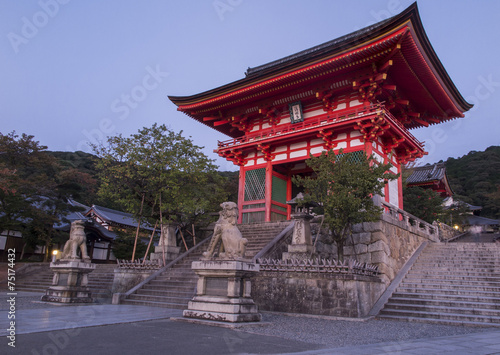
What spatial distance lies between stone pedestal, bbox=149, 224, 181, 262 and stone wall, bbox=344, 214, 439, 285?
7.11 meters

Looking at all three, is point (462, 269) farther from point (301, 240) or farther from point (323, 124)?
point (323, 124)

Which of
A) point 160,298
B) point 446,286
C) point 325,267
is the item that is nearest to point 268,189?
point 160,298

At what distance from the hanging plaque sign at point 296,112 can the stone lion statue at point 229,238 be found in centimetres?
1180

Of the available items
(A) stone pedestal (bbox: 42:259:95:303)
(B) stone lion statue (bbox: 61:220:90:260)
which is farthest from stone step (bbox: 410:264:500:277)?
(B) stone lion statue (bbox: 61:220:90:260)

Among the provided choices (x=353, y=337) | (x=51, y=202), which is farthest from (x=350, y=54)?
(x=51, y=202)

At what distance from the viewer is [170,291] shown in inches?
470

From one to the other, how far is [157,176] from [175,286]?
5266mm

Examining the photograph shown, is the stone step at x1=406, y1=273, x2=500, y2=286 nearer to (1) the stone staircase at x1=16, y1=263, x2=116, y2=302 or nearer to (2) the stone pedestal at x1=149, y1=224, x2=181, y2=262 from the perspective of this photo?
(2) the stone pedestal at x1=149, y1=224, x2=181, y2=262

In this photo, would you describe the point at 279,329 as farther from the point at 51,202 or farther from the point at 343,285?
the point at 51,202

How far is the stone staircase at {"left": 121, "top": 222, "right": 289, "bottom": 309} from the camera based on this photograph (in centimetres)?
1128

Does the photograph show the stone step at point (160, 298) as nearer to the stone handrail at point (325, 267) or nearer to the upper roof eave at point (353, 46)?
the stone handrail at point (325, 267)

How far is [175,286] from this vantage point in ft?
40.2

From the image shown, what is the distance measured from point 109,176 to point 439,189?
30646mm

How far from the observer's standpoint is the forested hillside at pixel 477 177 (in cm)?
4548
